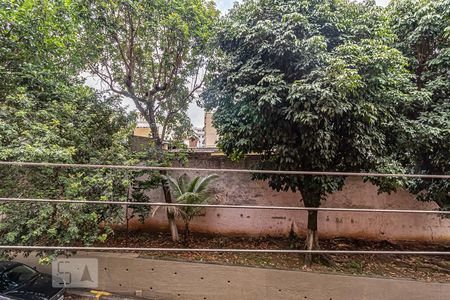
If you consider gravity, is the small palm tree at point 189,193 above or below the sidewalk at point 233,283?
above

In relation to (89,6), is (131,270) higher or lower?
lower

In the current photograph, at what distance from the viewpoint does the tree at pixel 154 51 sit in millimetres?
5863

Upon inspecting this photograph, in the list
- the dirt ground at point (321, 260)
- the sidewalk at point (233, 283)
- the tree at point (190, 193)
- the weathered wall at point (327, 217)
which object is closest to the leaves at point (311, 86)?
the tree at point (190, 193)

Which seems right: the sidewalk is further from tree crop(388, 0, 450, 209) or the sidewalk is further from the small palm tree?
tree crop(388, 0, 450, 209)

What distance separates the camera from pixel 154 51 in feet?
21.9

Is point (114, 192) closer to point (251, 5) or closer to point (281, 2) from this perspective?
point (251, 5)

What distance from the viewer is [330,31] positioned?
483 cm

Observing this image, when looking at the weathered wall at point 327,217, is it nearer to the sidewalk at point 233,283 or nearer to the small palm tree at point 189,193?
the small palm tree at point 189,193

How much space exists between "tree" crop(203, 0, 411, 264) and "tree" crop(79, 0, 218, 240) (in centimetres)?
122

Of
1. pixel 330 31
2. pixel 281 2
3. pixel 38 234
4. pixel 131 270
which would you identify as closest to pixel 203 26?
pixel 281 2

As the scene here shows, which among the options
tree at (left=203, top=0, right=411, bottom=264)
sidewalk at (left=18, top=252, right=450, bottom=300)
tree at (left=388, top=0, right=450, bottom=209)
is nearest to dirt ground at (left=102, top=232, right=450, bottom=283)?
sidewalk at (left=18, top=252, right=450, bottom=300)

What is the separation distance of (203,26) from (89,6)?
2.62 meters

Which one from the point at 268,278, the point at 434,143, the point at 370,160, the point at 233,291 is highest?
the point at 434,143

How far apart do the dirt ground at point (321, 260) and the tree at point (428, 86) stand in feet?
5.03
